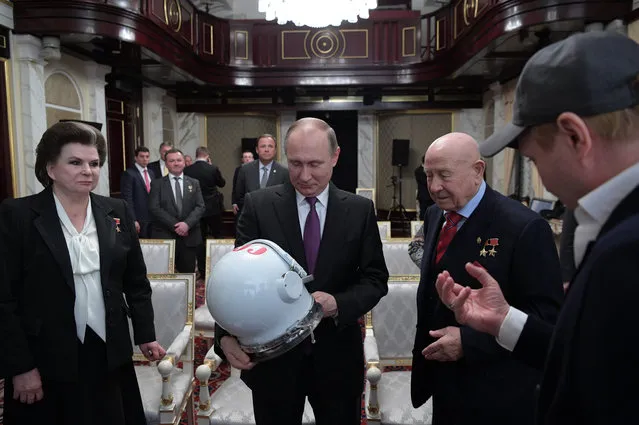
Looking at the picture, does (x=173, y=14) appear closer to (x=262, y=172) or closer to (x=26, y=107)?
(x=26, y=107)

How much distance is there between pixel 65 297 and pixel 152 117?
27.7 feet

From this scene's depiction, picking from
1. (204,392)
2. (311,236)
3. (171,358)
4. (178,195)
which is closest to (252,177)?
(178,195)

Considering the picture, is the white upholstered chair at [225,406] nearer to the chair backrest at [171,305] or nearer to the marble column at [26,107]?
the chair backrest at [171,305]

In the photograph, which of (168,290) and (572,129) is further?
(168,290)

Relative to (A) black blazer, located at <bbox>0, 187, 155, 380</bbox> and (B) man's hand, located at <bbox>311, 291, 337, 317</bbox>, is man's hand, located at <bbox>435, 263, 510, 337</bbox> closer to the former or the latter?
(B) man's hand, located at <bbox>311, 291, 337, 317</bbox>

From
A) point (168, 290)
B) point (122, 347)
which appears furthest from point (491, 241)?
point (168, 290)

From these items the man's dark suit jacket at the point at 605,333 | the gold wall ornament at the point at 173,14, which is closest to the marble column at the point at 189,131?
the gold wall ornament at the point at 173,14

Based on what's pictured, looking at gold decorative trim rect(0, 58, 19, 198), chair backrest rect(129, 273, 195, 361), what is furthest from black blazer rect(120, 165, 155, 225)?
chair backrest rect(129, 273, 195, 361)

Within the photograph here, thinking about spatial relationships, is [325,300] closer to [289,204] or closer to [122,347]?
[289,204]

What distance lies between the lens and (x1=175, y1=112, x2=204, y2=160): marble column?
440 inches

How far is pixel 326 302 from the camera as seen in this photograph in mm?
1518

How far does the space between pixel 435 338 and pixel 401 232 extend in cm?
946

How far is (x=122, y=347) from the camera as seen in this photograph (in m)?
1.85

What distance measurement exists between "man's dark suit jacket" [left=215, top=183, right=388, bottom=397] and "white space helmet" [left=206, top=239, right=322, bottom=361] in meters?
0.35
